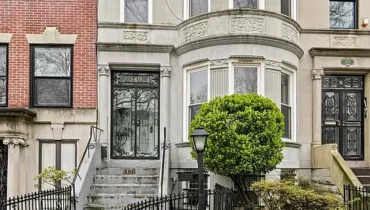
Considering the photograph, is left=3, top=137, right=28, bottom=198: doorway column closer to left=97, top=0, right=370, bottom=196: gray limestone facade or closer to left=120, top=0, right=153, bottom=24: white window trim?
left=97, top=0, right=370, bottom=196: gray limestone facade

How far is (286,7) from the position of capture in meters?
12.1

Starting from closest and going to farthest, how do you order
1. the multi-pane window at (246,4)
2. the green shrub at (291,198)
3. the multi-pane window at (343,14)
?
the green shrub at (291,198) < the multi-pane window at (246,4) < the multi-pane window at (343,14)

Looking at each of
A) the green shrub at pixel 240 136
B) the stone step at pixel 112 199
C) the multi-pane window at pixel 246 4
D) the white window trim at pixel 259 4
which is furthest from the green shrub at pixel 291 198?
the multi-pane window at pixel 246 4

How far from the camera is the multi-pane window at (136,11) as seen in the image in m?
12.5

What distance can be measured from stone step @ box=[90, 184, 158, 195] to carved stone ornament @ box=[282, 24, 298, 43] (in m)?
5.22

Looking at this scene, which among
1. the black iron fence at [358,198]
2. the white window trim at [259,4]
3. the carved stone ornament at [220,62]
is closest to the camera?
the black iron fence at [358,198]

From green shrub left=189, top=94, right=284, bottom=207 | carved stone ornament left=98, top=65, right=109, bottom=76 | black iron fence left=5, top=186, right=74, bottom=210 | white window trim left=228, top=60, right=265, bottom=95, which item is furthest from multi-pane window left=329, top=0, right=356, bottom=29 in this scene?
black iron fence left=5, top=186, right=74, bottom=210

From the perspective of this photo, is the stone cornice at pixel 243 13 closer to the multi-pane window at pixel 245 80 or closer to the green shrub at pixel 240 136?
the multi-pane window at pixel 245 80

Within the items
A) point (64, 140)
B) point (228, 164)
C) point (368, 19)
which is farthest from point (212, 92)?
point (368, 19)

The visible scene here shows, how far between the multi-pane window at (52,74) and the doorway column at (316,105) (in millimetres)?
6980

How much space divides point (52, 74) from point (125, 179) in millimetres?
3879

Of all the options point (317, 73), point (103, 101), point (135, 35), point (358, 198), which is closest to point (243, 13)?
point (317, 73)

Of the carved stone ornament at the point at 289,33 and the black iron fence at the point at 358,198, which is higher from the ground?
the carved stone ornament at the point at 289,33

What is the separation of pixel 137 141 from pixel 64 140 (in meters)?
2.05
